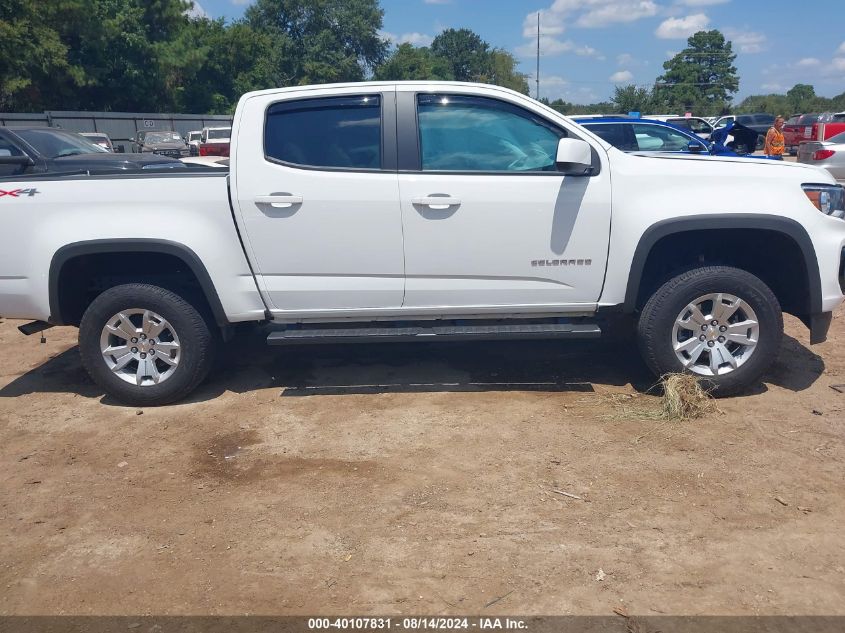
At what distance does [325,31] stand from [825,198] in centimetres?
7895

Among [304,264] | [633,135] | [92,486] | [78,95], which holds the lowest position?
[92,486]

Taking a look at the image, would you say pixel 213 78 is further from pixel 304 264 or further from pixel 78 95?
pixel 304 264

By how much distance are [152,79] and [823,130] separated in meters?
35.0

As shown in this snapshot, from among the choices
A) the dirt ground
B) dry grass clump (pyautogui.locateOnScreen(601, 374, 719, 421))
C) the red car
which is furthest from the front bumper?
the red car

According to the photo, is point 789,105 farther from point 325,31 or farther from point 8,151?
point 8,151

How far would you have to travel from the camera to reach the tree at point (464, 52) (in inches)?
3880

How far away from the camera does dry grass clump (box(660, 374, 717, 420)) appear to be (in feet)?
14.7

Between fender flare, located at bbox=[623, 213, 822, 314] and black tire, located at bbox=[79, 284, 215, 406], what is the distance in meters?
2.86

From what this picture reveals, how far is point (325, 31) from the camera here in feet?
252

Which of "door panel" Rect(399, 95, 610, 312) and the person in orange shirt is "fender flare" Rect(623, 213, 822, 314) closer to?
"door panel" Rect(399, 95, 610, 312)

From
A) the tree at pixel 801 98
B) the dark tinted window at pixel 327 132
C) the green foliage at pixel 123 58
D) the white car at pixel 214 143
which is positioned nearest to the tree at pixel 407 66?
the green foliage at pixel 123 58

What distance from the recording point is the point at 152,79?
1651 inches

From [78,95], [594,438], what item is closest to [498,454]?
[594,438]

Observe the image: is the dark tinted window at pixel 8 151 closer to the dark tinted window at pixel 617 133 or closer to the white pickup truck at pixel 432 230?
the white pickup truck at pixel 432 230
